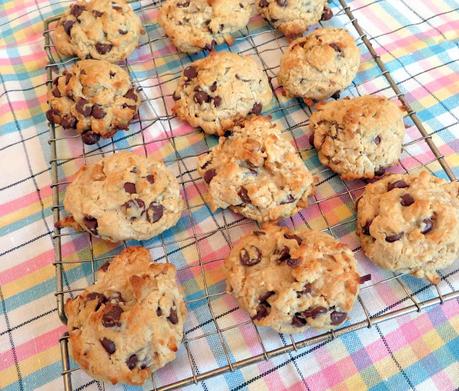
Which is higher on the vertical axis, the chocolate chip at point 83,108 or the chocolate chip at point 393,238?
the chocolate chip at point 83,108

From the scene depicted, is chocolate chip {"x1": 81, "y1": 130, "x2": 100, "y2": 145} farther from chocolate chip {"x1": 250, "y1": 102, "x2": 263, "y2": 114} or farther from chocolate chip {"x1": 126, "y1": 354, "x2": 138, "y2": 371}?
chocolate chip {"x1": 126, "y1": 354, "x2": 138, "y2": 371}

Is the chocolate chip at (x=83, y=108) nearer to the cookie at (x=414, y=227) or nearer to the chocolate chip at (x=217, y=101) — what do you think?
the chocolate chip at (x=217, y=101)

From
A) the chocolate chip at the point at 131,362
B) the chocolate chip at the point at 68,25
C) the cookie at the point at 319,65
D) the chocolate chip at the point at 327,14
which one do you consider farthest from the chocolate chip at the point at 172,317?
the chocolate chip at the point at 327,14

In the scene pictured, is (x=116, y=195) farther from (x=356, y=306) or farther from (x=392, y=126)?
(x=392, y=126)

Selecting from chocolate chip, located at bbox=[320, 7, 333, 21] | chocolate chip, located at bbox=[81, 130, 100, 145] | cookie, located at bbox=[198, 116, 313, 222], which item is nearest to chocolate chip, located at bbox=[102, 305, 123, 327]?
cookie, located at bbox=[198, 116, 313, 222]

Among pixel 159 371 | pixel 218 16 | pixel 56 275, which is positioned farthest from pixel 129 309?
pixel 218 16
